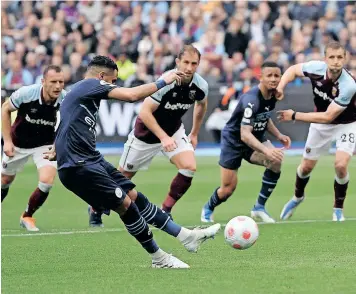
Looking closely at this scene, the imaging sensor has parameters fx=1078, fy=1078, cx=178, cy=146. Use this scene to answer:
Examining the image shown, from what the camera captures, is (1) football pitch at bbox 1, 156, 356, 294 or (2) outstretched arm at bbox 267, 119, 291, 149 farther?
(2) outstretched arm at bbox 267, 119, 291, 149

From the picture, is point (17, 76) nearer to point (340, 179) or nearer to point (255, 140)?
point (255, 140)

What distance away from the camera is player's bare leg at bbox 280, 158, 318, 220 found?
554 inches

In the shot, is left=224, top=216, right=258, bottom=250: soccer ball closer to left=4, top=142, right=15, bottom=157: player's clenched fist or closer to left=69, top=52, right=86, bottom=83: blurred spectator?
left=4, top=142, right=15, bottom=157: player's clenched fist

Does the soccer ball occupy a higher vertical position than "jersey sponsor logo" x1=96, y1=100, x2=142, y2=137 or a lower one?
higher

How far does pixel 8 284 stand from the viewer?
29.1ft

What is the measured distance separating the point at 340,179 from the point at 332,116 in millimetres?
890

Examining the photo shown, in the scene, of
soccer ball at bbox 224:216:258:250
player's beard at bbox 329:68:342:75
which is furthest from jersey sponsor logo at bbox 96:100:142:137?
soccer ball at bbox 224:216:258:250

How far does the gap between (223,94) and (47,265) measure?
1510 cm

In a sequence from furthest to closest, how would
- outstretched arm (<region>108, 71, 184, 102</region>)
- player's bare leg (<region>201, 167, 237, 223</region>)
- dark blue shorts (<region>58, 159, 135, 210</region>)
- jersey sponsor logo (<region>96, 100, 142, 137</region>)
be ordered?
jersey sponsor logo (<region>96, 100, 142, 137</region>) → player's bare leg (<region>201, 167, 237, 223</region>) → dark blue shorts (<region>58, 159, 135, 210</region>) → outstretched arm (<region>108, 71, 184, 102</region>)

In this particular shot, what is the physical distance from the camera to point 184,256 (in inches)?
416

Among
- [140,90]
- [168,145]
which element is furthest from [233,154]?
[140,90]

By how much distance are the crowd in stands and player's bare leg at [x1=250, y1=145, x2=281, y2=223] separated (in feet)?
38.6

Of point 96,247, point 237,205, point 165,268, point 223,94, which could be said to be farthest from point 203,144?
point 165,268

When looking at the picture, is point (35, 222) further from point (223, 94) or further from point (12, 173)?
point (223, 94)
